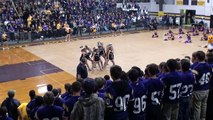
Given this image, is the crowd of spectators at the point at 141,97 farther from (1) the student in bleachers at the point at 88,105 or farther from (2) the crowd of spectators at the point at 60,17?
(2) the crowd of spectators at the point at 60,17

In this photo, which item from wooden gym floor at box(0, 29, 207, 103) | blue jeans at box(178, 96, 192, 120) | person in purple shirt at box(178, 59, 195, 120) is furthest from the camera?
wooden gym floor at box(0, 29, 207, 103)

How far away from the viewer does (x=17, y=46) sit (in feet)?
75.9

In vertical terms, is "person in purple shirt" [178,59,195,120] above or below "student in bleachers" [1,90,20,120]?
above

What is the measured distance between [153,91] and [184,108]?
1.00 meters

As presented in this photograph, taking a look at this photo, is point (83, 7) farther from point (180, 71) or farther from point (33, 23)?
point (180, 71)

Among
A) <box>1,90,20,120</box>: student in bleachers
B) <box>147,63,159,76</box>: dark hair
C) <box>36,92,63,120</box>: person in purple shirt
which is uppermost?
<box>147,63,159,76</box>: dark hair

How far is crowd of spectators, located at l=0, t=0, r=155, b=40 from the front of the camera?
2506 centimetres

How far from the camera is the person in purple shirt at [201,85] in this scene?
611 centimetres

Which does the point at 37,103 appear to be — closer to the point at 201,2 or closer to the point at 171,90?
the point at 171,90

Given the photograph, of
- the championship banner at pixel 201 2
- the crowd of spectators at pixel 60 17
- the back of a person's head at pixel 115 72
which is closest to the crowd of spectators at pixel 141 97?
the back of a person's head at pixel 115 72

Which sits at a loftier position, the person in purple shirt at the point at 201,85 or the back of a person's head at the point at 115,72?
the back of a person's head at the point at 115,72

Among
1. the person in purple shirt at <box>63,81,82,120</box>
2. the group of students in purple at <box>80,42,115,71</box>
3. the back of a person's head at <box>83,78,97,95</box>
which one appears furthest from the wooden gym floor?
the back of a person's head at <box>83,78,97,95</box>

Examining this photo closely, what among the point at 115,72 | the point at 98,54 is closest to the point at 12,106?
the point at 115,72

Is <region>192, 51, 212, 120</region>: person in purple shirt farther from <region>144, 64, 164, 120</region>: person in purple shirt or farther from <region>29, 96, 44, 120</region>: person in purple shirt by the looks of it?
<region>29, 96, 44, 120</region>: person in purple shirt
